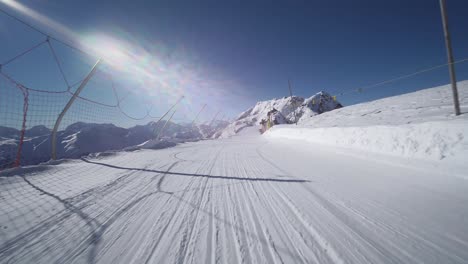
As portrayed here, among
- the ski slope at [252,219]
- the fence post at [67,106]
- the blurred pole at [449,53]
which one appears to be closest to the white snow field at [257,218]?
the ski slope at [252,219]

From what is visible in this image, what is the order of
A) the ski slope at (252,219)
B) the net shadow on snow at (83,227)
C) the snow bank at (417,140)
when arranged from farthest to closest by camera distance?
the snow bank at (417,140) < the net shadow on snow at (83,227) < the ski slope at (252,219)

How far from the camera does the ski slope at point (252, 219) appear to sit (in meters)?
1.62

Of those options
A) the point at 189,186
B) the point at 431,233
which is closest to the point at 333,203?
the point at 431,233

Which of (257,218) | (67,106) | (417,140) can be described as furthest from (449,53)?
(67,106)

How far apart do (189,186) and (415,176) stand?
4.89 meters

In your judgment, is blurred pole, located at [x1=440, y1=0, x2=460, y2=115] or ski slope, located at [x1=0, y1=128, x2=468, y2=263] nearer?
ski slope, located at [x1=0, y1=128, x2=468, y2=263]

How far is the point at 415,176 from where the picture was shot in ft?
10.3

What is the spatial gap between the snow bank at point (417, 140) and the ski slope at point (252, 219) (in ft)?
1.30

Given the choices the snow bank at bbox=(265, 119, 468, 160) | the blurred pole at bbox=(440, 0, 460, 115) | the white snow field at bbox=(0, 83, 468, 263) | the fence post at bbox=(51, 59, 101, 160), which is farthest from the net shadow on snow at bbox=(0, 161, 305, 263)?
the fence post at bbox=(51, 59, 101, 160)

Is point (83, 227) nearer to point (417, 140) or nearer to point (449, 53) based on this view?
point (417, 140)

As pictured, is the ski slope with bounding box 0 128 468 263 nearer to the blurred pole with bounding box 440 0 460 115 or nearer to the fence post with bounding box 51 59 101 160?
the blurred pole with bounding box 440 0 460 115

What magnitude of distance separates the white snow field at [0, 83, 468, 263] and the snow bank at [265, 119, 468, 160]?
2.2 inches

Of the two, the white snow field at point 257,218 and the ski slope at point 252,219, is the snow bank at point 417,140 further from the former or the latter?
the ski slope at point 252,219

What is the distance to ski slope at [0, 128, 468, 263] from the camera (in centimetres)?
162
